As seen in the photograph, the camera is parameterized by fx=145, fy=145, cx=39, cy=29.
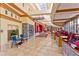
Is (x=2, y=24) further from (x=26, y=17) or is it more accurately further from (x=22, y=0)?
(x=26, y=17)

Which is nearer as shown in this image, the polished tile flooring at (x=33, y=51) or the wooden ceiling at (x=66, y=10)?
the wooden ceiling at (x=66, y=10)

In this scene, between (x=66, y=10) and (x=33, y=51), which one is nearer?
(x=66, y=10)

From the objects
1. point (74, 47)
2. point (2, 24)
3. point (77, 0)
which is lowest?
point (74, 47)

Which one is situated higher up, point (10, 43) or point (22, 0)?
point (22, 0)

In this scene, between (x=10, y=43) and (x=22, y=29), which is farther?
(x=22, y=29)

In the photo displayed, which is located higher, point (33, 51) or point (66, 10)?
point (66, 10)

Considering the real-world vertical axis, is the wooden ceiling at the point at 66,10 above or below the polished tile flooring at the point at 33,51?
above

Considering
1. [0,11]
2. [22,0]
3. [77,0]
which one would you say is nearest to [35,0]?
[22,0]

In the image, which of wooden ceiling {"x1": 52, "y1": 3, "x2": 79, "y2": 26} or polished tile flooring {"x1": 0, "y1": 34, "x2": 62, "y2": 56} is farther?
polished tile flooring {"x1": 0, "y1": 34, "x2": 62, "y2": 56}

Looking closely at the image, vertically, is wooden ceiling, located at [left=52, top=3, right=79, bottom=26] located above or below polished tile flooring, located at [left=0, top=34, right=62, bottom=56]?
above

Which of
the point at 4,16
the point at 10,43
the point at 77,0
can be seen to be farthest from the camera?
the point at 10,43

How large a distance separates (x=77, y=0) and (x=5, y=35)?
4.94 meters

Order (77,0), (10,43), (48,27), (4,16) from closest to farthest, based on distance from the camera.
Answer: (77,0) → (4,16) → (10,43) → (48,27)

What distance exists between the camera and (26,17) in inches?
492
